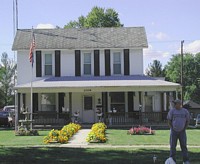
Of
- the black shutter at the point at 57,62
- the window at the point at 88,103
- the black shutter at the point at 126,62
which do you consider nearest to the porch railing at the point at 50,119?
the window at the point at 88,103

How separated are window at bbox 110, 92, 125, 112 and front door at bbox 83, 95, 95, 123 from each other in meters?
1.56

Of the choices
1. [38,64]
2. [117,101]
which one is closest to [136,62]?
[117,101]

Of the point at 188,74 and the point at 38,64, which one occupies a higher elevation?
the point at 38,64

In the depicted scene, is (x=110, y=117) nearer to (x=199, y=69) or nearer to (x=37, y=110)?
(x=37, y=110)

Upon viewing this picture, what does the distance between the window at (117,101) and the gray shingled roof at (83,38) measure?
3783 millimetres

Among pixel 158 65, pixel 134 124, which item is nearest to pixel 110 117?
pixel 134 124

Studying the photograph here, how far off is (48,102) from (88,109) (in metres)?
3.16

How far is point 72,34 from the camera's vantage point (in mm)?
37375

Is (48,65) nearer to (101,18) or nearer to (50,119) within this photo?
(50,119)

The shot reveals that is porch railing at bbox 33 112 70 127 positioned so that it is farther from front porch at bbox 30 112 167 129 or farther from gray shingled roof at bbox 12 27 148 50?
gray shingled roof at bbox 12 27 148 50

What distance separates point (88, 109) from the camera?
3412 centimetres

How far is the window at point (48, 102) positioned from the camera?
3409cm

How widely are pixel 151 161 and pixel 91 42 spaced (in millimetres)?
23887

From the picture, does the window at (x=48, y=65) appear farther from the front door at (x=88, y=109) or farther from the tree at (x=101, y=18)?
the tree at (x=101, y=18)
